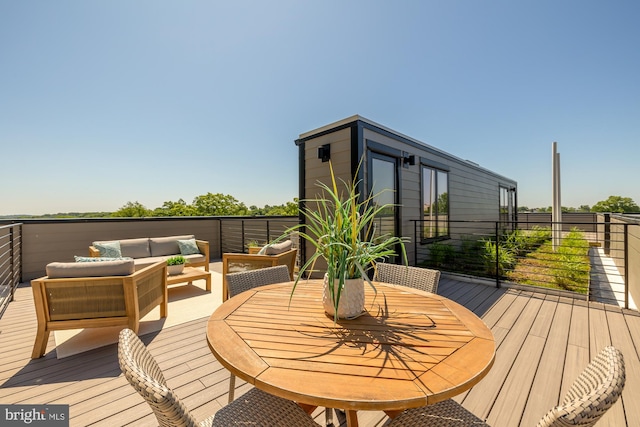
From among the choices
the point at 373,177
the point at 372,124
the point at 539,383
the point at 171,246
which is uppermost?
the point at 372,124

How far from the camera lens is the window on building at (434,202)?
5.52 metres

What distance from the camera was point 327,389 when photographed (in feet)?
2.50

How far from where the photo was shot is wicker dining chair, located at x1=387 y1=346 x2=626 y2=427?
584 millimetres

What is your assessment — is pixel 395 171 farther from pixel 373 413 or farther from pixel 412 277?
pixel 373 413

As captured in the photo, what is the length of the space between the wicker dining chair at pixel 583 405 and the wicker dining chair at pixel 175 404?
420mm

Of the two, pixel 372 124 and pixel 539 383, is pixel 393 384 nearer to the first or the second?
pixel 539 383

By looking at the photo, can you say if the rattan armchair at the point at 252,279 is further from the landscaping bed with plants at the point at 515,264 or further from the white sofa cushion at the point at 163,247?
the white sofa cushion at the point at 163,247

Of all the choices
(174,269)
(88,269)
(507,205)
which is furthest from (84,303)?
(507,205)

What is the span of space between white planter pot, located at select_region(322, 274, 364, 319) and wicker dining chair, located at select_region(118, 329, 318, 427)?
17.0 inches

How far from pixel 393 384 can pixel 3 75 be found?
916 cm

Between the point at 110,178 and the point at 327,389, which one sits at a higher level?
the point at 110,178

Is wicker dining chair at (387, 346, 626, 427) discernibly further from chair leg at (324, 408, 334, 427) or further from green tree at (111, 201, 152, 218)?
green tree at (111, 201, 152, 218)

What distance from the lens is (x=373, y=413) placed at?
1.66 metres

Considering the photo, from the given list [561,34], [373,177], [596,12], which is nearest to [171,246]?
[373,177]
